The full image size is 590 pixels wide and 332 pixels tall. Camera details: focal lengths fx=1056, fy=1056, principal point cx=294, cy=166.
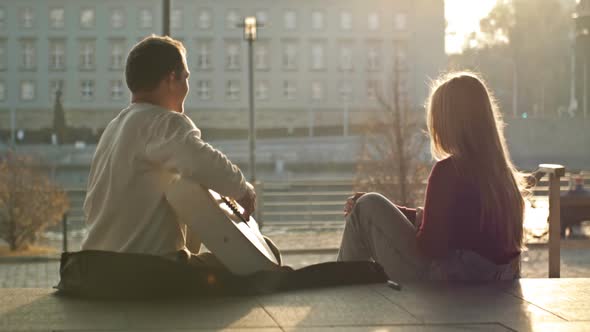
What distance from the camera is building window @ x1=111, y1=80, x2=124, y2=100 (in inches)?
2685

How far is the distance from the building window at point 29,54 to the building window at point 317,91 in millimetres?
18103

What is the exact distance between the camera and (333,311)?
12.3 feet

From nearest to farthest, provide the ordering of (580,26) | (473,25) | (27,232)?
1. (580,26)
2. (27,232)
3. (473,25)

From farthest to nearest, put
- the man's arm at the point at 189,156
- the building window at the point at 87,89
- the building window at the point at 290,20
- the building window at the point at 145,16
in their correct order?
1. the building window at the point at 290,20
2. the building window at the point at 145,16
3. the building window at the point at 87,89
4. the man's arm at the point at 189,156

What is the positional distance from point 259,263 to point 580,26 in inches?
211

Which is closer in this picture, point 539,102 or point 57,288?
point 57,288

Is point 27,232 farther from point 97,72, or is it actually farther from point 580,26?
point 97,72

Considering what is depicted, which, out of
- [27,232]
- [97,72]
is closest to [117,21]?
[97,72]

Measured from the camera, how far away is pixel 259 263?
4039 mm

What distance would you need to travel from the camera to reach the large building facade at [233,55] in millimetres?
67375

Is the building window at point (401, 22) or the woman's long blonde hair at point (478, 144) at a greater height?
the building window at point (401, 22)

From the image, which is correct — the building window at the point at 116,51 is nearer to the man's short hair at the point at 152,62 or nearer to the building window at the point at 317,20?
the building window at the point at 317,20

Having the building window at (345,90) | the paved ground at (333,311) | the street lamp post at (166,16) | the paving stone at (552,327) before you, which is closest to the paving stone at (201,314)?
the paved ground at (333,311)

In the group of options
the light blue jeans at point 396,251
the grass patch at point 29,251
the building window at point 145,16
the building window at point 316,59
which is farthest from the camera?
the building window at point 316,59
